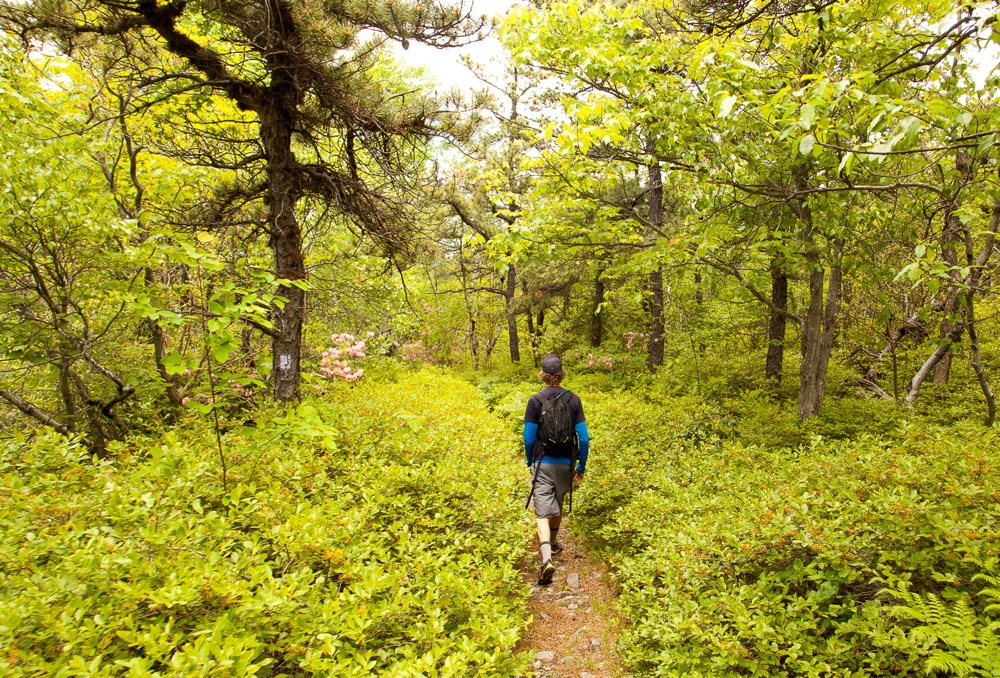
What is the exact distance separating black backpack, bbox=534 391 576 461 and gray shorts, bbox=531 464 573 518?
156mm

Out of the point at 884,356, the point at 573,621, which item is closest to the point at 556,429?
the point at 573,621

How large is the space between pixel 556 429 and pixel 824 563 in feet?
8.63

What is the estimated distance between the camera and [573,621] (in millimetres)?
4562

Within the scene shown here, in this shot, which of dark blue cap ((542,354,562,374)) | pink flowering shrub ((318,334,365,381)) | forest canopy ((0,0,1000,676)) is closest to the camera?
forest canopy ((0,0,1000,676))

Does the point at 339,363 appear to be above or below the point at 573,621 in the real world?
above

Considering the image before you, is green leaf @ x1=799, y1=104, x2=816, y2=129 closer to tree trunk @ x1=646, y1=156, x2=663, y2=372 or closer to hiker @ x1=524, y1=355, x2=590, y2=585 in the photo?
hiker @ x1=524, y1=355, x2=590, y2=585

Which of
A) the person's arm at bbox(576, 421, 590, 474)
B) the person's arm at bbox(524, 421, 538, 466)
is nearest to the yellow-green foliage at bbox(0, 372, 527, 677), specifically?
the person's arm at bbox(524, 421, 538, 466)

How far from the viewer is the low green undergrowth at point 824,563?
271 centimetres

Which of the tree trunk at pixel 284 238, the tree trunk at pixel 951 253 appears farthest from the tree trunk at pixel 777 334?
the tree trunk at pixel 284 238

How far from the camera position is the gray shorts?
5227mm

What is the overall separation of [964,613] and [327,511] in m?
4.33

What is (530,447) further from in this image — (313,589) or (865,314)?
(865,314)

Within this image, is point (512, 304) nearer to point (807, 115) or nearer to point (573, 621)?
point (573, 621)

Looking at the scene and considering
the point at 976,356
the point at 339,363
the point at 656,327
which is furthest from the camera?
the point at 656,327
